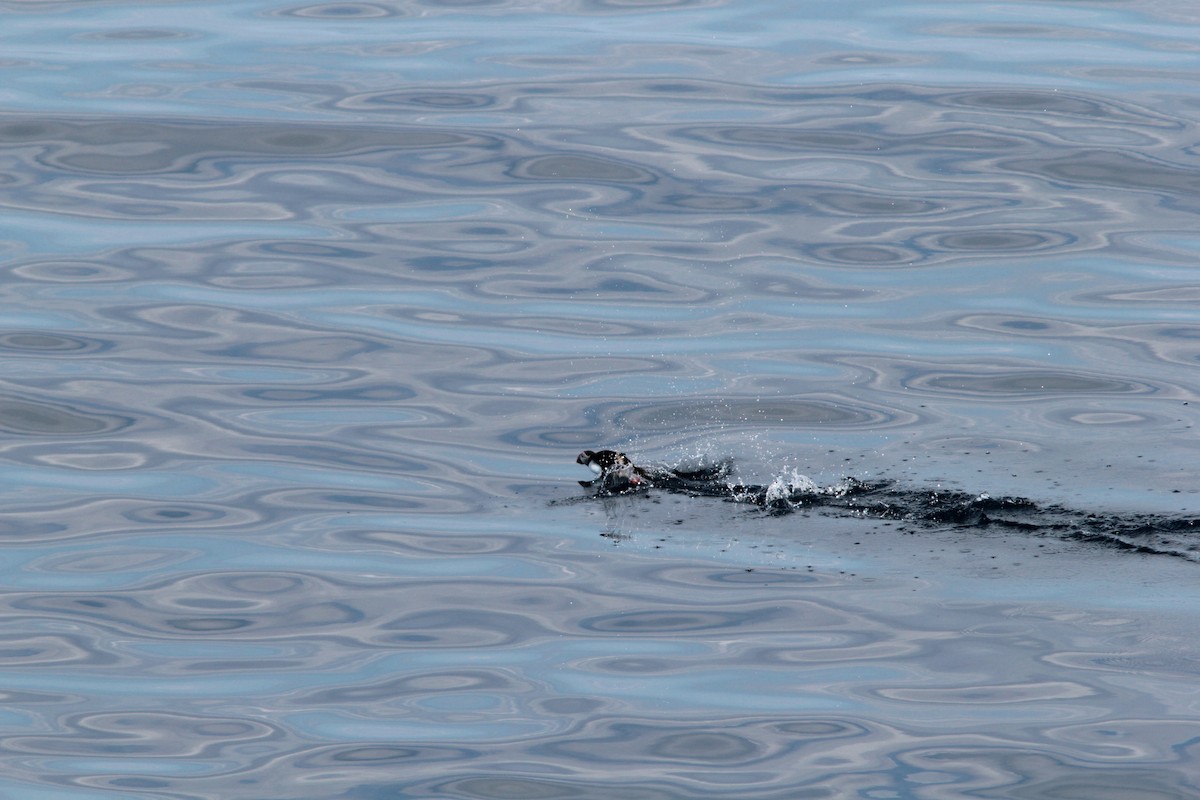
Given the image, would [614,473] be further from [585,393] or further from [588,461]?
[585,393]

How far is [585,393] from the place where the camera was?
14.1 m

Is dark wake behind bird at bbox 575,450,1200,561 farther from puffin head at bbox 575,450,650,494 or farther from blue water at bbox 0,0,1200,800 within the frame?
blue water at bbox 0,0,1200,800

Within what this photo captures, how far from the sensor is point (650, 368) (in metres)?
14.6

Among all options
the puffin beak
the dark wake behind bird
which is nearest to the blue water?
the dark wake behind bird

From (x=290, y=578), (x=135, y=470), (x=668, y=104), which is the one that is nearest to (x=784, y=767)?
(x=290, y=578)

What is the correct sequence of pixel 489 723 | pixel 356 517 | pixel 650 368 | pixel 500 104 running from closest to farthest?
pixel 489 723 < pixel 356 517 < pixel 650 368 < pixel 500 104

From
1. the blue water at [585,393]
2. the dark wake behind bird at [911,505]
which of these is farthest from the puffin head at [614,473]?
the blue water at [585,393]

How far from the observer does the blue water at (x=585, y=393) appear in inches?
355

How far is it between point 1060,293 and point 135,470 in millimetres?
8141

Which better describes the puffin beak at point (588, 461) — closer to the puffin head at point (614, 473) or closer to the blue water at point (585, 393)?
the puffin head at point (614, 473)

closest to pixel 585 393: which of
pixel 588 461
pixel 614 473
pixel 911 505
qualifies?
pixel 588 461

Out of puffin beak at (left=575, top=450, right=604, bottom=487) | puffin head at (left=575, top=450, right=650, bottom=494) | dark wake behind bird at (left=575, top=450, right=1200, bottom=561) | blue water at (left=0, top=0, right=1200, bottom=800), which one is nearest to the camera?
blue water at (left=0, top=0, right=1200, bottom=800)

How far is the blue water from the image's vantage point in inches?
355

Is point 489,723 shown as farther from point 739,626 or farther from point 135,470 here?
point 135,470
